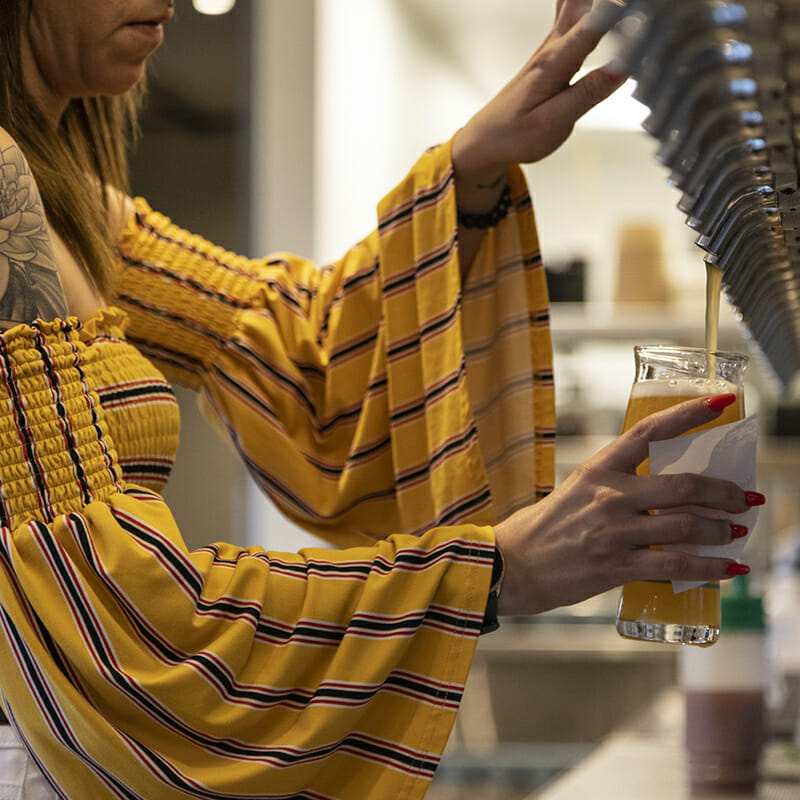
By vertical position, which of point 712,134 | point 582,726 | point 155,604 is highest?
point 712,134

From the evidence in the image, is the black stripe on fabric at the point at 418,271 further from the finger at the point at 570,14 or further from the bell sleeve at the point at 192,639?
the bell sleeve at the point at 192,639

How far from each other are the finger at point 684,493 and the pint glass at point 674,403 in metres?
0.07

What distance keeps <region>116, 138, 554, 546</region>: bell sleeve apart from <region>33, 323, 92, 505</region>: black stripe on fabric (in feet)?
1.16

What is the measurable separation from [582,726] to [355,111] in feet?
6.77

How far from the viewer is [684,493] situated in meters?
0.70

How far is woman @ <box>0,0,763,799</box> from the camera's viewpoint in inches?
29.2

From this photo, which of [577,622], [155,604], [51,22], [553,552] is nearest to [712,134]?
[553,552]

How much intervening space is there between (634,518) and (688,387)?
4.6 inches

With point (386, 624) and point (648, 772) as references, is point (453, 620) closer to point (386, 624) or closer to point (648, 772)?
point (386, 624)

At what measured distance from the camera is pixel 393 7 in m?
3.27

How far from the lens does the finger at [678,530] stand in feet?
2.32

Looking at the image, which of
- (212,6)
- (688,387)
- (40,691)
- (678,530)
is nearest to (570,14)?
(688,387)

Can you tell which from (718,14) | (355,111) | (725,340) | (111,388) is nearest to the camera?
(718,14)

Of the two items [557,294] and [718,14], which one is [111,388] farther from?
[557,294]
